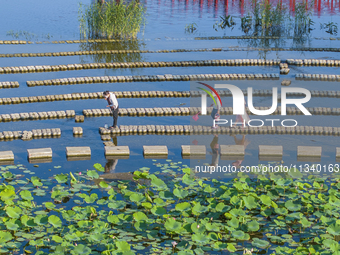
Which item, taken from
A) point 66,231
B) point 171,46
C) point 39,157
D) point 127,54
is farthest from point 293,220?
point 171,46

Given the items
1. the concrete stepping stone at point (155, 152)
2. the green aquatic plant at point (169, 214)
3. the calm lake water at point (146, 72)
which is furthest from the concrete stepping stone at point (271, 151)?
the concrete stepping stone at point (155, 152)

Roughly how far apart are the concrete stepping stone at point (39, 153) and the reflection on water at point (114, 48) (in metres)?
12.4

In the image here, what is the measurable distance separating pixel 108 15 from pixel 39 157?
17.9 metres

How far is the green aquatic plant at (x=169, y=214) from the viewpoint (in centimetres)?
926

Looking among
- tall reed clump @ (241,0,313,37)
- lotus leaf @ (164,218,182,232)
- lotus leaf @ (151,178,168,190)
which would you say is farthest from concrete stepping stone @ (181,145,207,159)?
tall reed clump @ (241,0,313,37)

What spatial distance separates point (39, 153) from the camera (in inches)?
539

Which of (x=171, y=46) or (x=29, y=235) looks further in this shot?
(x=171, y=46)

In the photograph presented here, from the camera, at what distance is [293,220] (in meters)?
10.5

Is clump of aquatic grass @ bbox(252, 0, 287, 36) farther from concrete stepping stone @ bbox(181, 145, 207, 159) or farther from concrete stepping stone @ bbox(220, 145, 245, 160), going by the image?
concrete stepping stone @ bbox(181, 145, 207, 159)

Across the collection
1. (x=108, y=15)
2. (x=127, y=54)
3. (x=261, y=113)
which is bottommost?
(x=261, y=113)

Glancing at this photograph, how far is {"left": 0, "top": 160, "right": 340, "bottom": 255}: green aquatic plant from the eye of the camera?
30.4 ft

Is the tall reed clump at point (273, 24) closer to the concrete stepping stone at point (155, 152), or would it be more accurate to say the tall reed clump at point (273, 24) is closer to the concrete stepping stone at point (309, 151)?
the concrete stepping stone at point (309, 151)

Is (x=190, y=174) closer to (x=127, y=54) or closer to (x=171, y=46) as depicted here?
(x=127, y=54)

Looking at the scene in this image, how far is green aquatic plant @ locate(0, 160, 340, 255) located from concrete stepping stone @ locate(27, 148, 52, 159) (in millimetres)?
966
